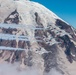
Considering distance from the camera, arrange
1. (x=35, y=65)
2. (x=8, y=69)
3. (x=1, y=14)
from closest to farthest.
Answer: (x=8, y=69), (x=35, y=65), (x=1, y=14)

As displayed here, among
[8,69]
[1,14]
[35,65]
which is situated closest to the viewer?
[8,69]

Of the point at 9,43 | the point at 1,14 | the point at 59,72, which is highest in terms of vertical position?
the point at 1,14

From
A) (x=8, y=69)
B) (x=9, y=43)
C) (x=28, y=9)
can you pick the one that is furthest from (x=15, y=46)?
(x=28, y=9)

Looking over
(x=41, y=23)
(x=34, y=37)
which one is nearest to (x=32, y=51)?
(x=34, y=37)

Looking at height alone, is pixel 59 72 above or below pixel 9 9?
below

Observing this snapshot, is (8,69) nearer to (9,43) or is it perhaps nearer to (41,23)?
(9,43)

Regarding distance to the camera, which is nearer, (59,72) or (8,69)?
(8,69)
